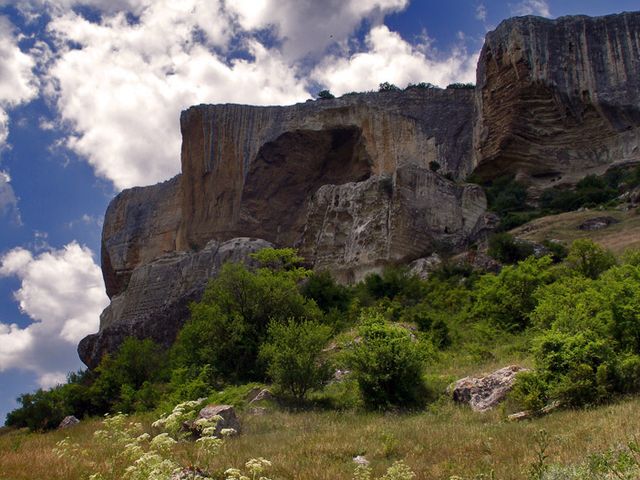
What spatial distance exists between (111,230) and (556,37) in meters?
36.0

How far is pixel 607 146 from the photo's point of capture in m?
38.7

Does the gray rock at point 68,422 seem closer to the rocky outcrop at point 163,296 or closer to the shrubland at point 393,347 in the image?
the shrubland at point 393,347

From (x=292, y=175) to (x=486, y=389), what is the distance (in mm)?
35887

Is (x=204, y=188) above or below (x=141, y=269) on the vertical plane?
above

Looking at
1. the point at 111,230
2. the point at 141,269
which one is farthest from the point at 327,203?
the point at 111,230

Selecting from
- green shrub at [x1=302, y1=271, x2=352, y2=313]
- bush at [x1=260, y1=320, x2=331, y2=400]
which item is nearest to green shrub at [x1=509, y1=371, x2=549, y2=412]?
bush at [x1=260, y1=320, x2=331, y2=400]

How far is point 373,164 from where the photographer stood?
44156 mm

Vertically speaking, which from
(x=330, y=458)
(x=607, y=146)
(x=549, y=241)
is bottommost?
(x=330, y=458)

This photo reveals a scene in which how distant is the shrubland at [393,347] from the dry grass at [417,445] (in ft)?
0.75

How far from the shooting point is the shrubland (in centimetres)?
1085

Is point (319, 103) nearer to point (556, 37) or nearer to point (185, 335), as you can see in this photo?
point (556, 37)

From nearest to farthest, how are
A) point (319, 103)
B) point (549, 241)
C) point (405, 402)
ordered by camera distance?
point (405, 402) → point (549, 241) → point (319, 103)

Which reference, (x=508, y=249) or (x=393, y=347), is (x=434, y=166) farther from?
(x=393, y=347)

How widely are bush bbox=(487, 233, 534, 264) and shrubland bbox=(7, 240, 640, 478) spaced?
1.19 m
